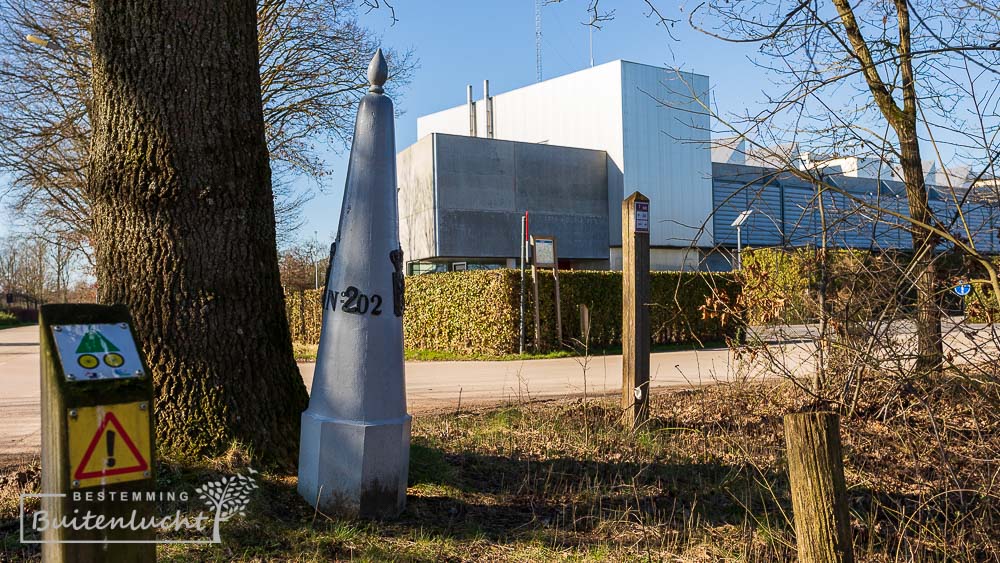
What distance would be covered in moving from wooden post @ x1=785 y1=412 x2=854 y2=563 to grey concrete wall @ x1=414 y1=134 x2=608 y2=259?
75.5 ft

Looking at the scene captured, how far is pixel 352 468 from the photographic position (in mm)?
4191

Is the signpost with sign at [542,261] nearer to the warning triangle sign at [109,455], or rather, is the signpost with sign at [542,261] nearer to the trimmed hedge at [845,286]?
the trimmed hedge at [845,286]

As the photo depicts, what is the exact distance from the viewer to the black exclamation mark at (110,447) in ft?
6.95

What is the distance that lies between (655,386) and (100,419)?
8.52 meters

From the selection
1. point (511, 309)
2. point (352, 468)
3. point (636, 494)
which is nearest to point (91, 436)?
point (352, 468)

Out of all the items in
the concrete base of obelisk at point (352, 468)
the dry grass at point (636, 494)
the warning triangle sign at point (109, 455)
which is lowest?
the dry grass at point (636, 494)

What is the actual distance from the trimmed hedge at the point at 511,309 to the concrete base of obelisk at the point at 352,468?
1146 cm

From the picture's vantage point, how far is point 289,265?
128 feet

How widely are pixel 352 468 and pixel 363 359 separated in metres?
0.58

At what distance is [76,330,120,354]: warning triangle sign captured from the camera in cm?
219

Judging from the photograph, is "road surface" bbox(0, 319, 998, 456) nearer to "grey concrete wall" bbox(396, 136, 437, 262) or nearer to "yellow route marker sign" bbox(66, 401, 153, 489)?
"yellow route marker sign" bbox(66, 401, 153, 489)

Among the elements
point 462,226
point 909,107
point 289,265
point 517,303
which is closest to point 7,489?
point 909,107

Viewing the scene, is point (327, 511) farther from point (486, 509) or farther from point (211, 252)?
point (211, 252)

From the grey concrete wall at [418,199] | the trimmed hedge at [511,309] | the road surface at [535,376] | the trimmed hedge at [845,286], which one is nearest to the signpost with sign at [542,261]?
the trimmed hedge at [511,309]
